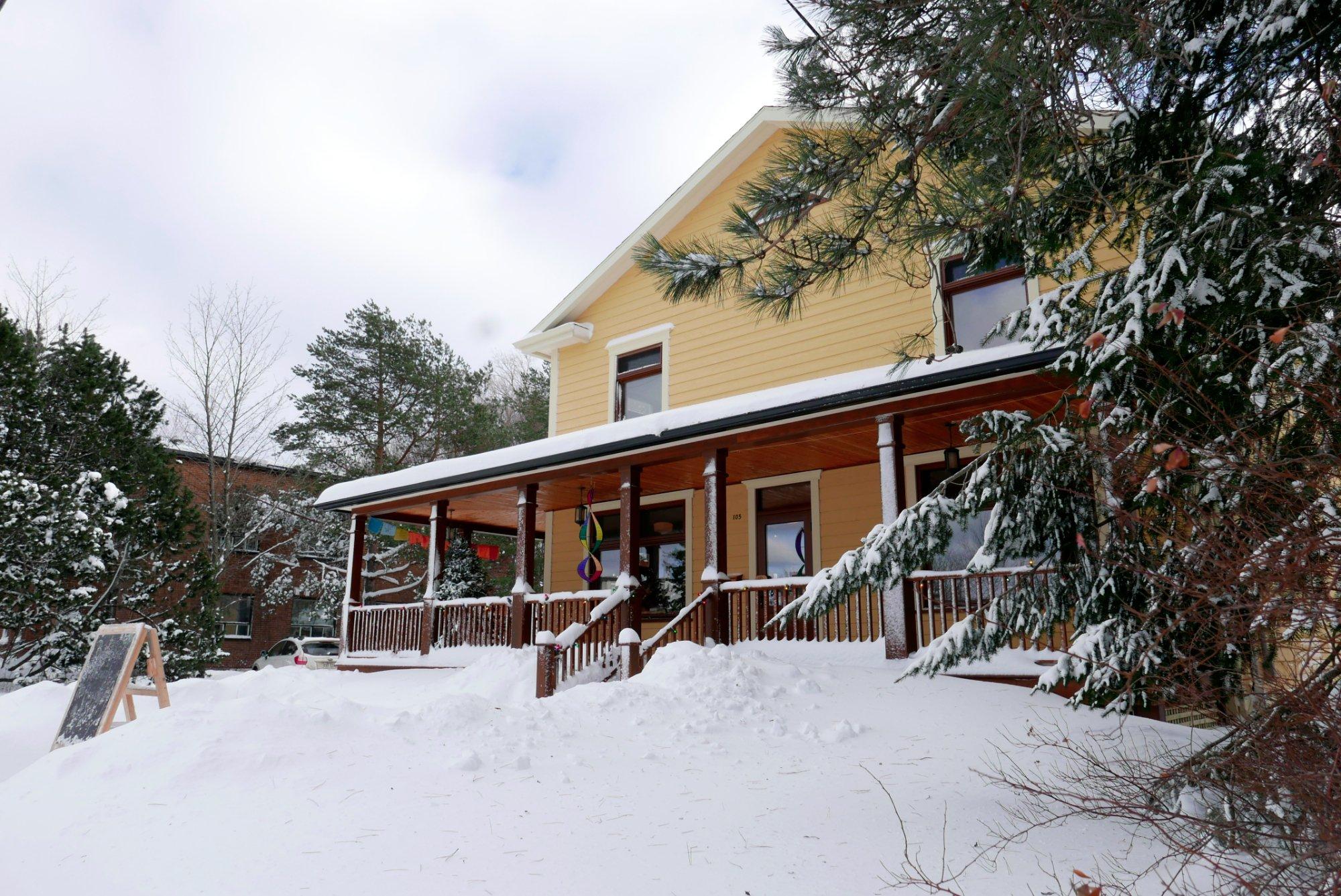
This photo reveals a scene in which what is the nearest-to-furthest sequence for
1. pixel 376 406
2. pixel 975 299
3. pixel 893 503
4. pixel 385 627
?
1. pixel 893 503
2. pixel 975 299
3. pixel 385 627
4. pixel 376 406

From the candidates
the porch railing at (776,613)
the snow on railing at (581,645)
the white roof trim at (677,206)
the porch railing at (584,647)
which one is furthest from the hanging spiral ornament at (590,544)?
the white roof trim at (677,206)

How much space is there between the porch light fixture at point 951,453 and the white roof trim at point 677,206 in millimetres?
5544

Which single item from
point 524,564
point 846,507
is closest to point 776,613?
point 846,507

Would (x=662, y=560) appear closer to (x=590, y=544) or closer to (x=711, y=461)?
(x=590, y=544)

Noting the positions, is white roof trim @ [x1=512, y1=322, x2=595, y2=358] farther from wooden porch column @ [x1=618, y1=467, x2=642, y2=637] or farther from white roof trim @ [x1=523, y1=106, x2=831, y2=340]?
wooden porch column @ [x1=618, y1=467, x2=642, y2=637]

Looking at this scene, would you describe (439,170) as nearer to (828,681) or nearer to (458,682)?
(458,682)

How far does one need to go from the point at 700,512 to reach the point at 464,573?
5.55 meters

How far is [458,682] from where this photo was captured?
11109 mm

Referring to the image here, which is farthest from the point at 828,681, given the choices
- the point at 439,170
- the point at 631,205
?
the point at 439,170

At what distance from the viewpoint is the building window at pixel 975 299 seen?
10789mm

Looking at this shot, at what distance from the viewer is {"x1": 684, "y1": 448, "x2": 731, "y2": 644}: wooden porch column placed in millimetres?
9641

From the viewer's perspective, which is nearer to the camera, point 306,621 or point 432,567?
point 432,567

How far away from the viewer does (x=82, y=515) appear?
13.2 m

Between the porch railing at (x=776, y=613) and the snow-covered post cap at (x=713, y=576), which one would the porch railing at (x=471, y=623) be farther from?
the porch railing at (x=776, y=613)
